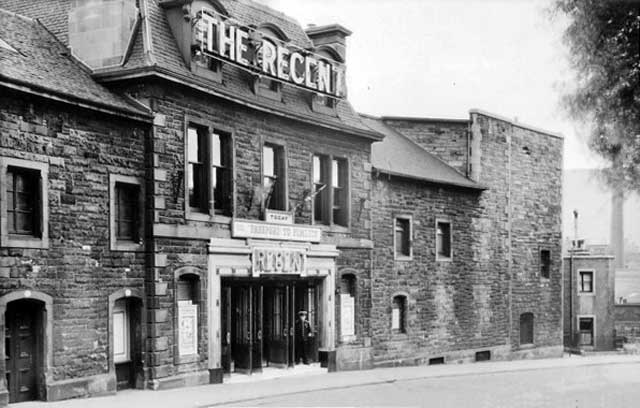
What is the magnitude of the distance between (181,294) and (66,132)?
16.0ft

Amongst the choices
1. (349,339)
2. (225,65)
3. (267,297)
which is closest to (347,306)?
(349,339)

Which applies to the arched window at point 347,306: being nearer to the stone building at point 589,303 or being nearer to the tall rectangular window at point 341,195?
the tall rectangular window at point 341,195

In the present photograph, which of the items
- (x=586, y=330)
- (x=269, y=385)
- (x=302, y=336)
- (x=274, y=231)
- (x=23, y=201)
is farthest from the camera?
(x=586, y=330)

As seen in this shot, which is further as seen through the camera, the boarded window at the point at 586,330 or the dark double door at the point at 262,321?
the boarded window at the point at 586,330

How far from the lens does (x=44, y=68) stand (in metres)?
18.5

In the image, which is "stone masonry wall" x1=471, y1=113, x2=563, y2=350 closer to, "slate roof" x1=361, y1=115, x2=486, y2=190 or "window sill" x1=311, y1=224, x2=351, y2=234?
"slate roof" x1=361, y1=115, x2=486, y2=190

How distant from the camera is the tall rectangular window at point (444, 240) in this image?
32.6 meters

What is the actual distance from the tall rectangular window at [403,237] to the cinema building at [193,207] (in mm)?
71

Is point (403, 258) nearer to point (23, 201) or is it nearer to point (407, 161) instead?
point (407, 161)

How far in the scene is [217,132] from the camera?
21.8 meters

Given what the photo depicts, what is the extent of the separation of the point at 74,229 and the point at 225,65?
21.1 feet

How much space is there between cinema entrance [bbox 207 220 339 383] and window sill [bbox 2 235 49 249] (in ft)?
15.5

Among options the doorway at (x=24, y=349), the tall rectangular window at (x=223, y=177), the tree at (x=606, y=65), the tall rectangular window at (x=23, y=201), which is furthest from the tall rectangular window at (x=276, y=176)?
the tree at (x=606, y=65)

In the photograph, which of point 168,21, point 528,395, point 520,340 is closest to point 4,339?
point 168,21
